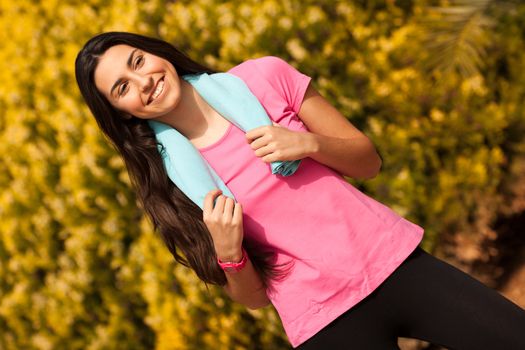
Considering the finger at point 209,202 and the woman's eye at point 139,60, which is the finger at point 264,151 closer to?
the finger at point 209,202

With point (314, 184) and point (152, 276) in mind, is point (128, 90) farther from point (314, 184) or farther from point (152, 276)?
point (152, 276)

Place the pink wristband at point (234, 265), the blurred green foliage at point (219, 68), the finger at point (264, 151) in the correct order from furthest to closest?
the blurred green foliage at point (219, 68), the pink wristband at point (234, 265), the finger at point (264, 151)

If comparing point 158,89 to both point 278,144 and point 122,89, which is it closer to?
point 122,89

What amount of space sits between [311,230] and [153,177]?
471 mm

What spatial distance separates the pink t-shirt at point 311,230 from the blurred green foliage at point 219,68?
1.42 metres

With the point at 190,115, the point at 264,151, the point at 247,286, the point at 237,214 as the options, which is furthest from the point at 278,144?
the point at 247,286

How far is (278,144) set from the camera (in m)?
1.61

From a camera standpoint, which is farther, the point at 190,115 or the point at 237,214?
the point at 190,115

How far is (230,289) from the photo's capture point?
183cm

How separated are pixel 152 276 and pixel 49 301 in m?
0.84

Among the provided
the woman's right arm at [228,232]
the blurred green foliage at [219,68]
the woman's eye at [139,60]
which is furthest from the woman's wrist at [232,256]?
the blurred green foliage at [219,68]

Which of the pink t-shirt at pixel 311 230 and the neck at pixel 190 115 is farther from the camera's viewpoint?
the neck at pixel 190 115

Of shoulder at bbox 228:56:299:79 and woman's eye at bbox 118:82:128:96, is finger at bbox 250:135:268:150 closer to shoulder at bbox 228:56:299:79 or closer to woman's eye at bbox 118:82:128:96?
shoulder at bbox 228:56:299:79

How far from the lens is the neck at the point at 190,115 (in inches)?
70.2
